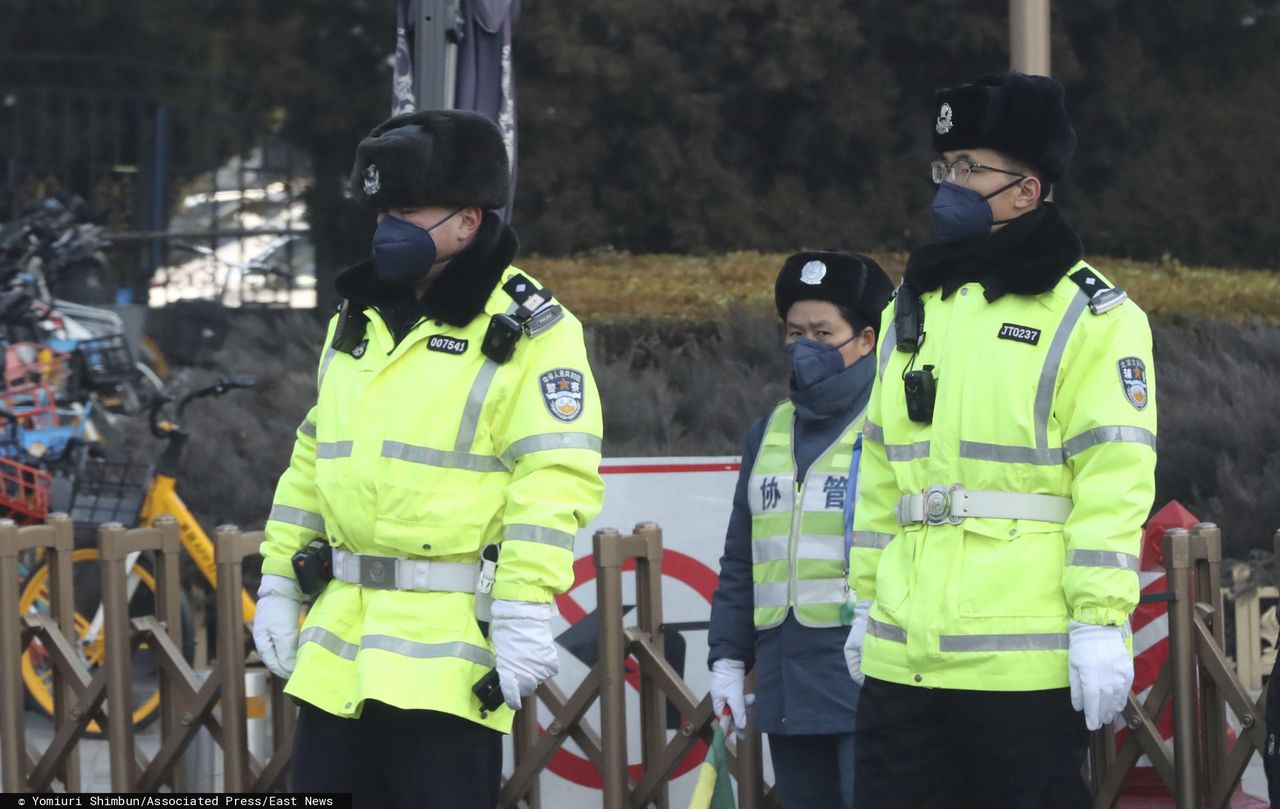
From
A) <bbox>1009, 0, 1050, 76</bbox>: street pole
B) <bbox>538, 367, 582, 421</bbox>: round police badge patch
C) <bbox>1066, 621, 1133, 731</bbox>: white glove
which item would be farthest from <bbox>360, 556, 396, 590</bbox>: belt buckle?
<bbox>1009, 0, 1050, 76</bbox>: street pole

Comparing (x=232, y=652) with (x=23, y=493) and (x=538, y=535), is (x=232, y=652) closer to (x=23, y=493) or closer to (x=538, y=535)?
(x=538, y=535)

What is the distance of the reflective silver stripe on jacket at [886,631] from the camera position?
11.5ft

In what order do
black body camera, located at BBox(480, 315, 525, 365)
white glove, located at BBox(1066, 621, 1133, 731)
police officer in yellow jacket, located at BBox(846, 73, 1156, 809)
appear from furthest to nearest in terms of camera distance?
black body camera, located at BBox(480, 315, 525, 365)
police officer in yellow jacket, located at BBox(846, 73, 1156, 809)
white glove, located at BBox(1066, 621, 1133, 731)

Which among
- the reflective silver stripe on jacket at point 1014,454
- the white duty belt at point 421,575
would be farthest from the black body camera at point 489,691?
the reflective silver stripe on jacket at point 1014,454

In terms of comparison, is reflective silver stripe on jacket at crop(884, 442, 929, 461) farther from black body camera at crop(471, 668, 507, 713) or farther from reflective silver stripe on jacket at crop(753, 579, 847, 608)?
black body camera at crop(471, 668, 507, 713)

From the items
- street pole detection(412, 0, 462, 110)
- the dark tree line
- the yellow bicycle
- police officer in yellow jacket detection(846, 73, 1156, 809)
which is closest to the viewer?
police officer in yellow jacket detection(846, 73, 1156, 809)

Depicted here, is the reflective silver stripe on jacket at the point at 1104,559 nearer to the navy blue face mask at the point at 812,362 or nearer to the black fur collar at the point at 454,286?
the navy blue face mask at the point at 812,362

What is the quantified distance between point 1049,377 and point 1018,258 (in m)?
0.24

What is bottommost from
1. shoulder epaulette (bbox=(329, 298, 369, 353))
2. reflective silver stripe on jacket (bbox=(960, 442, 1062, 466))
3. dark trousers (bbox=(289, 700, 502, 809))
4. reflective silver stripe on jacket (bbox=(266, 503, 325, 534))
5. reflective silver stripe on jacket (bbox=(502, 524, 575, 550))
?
dark trousers (bbox=(289, 700, 502, 809))

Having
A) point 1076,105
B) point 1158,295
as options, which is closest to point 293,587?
point 1158,295

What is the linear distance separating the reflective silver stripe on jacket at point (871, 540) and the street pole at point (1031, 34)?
2.83m

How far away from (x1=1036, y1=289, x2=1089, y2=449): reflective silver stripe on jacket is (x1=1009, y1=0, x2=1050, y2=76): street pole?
2806 millimetres

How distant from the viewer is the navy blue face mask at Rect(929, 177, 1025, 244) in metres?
3.58

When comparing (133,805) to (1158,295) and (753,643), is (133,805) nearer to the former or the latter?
(753,643)
